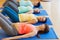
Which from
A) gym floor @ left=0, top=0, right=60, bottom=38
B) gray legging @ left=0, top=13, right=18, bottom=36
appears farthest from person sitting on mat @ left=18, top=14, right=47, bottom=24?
gray legging @ left=0, top=13, right=18, bottom=36

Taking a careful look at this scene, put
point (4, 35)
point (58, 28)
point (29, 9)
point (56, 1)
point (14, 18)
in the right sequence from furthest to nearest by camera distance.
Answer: point (56, 1), point (29, 9), point (58, 28), point (14, 18), point (4, 35)

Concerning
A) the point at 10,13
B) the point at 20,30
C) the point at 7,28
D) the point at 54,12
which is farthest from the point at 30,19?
the point at 54,12

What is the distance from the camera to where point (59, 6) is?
4.51 metres

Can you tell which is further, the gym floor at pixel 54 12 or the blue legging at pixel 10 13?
the gym floor at pixel 54 12

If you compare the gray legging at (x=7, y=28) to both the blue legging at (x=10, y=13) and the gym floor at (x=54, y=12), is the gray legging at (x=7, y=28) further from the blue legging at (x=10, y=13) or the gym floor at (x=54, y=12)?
the gym floor at (x=54, y=12)

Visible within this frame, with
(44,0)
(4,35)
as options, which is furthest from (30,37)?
(44,0)

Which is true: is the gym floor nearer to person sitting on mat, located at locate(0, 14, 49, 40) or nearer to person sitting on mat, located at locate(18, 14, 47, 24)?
person sitting on mat, located at locate(18, 14, 47, 24)

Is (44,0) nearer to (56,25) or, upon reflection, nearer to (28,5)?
(28,5)

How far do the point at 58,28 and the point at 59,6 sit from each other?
63.8 inches

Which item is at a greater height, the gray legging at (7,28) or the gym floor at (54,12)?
the gray legging at (7,28)

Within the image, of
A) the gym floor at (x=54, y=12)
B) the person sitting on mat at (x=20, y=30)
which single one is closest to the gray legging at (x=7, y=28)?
the person sitting on mat at (x=20, y=30)

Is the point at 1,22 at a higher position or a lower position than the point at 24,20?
higher

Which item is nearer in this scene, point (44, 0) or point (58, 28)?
point (58, 28)

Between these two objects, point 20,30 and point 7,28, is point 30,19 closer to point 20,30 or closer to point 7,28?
point 20,30
